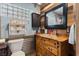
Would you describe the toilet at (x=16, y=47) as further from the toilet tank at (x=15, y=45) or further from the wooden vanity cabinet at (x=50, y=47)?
the wooden vanity cabinet at (x=50, y=47)

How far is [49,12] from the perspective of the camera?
143cm

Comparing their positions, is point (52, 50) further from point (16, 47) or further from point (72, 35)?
point (16, 47)

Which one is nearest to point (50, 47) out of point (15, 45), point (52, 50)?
point (52, 50)

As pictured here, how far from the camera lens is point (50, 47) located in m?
1.42

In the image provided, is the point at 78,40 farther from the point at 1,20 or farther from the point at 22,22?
the point at 1,20

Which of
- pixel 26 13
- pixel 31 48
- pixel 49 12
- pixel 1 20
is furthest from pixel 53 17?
pixel 1 20

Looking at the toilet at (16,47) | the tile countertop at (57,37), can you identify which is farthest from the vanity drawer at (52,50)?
the toilet at (16,47)

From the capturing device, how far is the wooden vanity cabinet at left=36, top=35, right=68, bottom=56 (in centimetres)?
137

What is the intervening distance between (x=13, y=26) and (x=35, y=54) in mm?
367

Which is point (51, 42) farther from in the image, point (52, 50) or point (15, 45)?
point (15, 45)

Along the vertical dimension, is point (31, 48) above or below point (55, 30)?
Result: below

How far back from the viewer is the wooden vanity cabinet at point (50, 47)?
4.50ft

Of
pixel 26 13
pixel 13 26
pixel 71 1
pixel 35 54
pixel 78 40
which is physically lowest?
pixel 35 54

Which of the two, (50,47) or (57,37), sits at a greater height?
(57,37)
